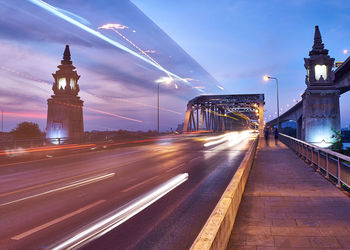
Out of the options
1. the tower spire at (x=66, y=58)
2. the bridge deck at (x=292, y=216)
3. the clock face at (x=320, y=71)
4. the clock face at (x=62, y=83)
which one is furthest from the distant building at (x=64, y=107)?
the bridge deck at (x=292, y=216)

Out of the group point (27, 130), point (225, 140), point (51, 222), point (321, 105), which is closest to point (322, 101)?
point (321, 105)

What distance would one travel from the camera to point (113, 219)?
548cm

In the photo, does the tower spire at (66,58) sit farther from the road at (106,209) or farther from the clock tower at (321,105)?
the road at (106,209)

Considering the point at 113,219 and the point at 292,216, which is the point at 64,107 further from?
the point at 292,216

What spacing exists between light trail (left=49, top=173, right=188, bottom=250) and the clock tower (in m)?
30.1

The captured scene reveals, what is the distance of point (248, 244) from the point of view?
4055 millimetres

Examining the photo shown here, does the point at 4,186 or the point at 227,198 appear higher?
the point at 227,198

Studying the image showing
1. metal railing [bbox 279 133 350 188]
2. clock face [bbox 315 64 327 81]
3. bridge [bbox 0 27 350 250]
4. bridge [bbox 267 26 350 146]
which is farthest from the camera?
clock face [bbox 315 64 327 81]

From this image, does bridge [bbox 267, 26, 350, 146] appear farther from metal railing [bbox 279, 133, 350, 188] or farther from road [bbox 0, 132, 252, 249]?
road [bbox 0, 132, 252, 249]

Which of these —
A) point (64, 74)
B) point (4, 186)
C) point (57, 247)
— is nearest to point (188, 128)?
point (64, 74)

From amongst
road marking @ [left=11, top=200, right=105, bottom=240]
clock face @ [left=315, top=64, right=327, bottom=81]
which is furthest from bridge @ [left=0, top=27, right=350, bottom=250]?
clock face @ [left=315, top=64, right=327, bottom=81]

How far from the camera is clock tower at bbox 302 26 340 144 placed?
32.7 meters

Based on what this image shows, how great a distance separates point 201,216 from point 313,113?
3241cm

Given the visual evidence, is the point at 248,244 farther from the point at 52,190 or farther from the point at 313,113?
the point at 313,113
